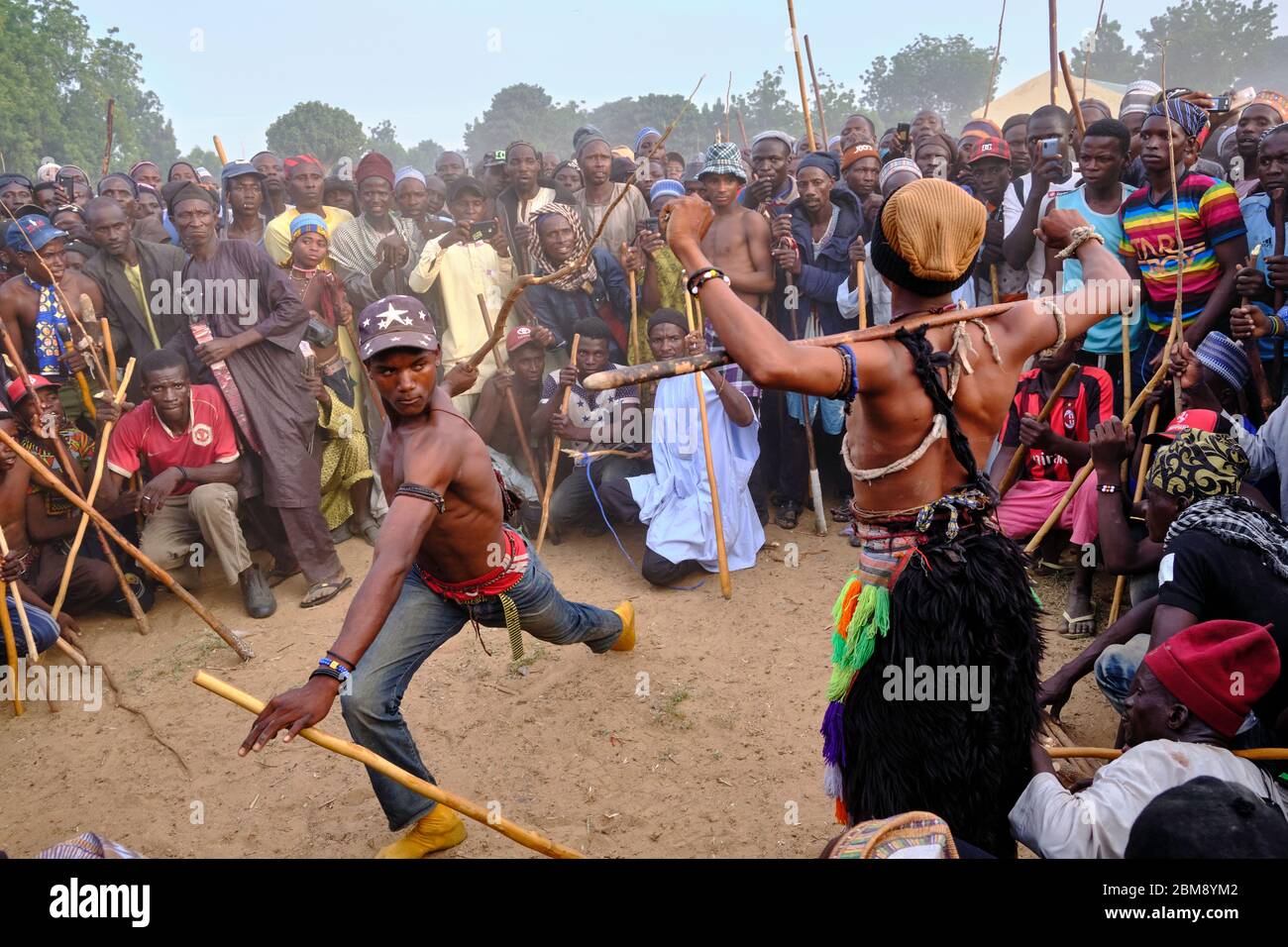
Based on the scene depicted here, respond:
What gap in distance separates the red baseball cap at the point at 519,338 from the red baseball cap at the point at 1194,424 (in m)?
4.32

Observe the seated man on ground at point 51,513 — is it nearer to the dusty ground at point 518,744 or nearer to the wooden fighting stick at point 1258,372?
the dusty ground at point 518,744

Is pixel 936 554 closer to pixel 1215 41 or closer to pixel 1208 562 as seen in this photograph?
pixel 1208 562

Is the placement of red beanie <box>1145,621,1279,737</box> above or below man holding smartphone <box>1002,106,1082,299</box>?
below

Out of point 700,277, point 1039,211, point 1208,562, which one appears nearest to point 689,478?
point 1039,211

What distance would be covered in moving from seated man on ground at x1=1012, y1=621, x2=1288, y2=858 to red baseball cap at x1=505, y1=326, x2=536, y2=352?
520 centimetres

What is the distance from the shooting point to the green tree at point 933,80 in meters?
46.6

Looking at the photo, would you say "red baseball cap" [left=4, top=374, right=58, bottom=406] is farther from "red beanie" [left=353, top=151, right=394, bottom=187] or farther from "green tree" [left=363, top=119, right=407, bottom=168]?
"green tree" [left=363, top=119, right=407, bottom=168]

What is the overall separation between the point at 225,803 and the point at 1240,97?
1045cm

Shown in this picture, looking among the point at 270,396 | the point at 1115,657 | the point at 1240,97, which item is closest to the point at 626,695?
the point at 1115,657

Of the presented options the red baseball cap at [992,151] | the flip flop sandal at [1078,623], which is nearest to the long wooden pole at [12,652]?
the flip flop sandal at [1078,623]

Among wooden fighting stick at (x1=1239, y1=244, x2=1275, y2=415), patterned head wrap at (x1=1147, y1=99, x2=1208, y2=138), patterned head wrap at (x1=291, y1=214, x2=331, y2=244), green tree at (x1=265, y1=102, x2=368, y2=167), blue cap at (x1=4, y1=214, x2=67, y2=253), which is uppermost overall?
green tree at (x1=265, y1=102, x2=368, y2=167)

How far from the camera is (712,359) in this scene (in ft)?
8.07

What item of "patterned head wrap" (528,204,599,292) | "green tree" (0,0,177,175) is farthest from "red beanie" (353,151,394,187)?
"green tree" (0,0,177,175)

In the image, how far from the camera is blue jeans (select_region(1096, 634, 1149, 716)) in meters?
3.81
